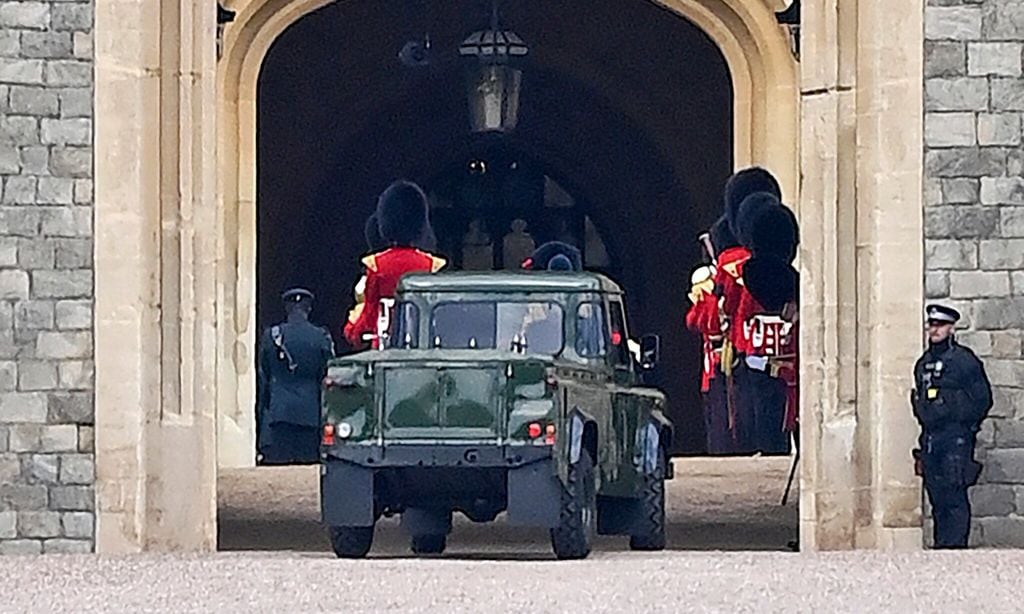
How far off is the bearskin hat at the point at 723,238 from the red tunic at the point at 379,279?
2153 mm

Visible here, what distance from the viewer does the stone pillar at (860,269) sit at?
14.2m

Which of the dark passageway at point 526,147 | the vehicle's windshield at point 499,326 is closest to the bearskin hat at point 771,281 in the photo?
the vehicle's windshield at point 499,326

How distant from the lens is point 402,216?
55.3ft

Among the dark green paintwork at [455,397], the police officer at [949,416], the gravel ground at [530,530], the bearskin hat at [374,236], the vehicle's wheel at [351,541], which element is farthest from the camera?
the bearskin hat at [374,236]

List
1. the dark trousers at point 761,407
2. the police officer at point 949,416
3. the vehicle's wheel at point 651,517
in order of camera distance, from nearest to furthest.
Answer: the police officer at point 949,416, the vehicle's wheel at point 651,517, the dark trousers at point 761,407

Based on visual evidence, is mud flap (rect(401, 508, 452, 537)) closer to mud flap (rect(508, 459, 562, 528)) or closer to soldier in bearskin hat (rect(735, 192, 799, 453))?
mud flap (rect(508, 459, 562, 528))

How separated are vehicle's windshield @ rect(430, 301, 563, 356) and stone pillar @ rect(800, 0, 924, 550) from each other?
1195 millimetres

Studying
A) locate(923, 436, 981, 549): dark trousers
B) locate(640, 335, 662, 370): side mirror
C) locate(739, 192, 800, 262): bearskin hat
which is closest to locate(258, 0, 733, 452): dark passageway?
locate(739, 192, 800, 262): bearskin hat

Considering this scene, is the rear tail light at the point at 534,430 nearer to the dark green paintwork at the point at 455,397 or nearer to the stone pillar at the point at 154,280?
the dark green paintwork at the point at 455,397

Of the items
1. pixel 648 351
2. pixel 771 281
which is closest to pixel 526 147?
pixel 771 281

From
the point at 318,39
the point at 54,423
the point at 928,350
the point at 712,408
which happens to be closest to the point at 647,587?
the point at 928,350

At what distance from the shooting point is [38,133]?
1418 centimetres

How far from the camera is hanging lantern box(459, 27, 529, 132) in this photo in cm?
1772

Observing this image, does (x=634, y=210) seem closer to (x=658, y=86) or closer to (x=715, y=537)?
(x=658, y=86)
